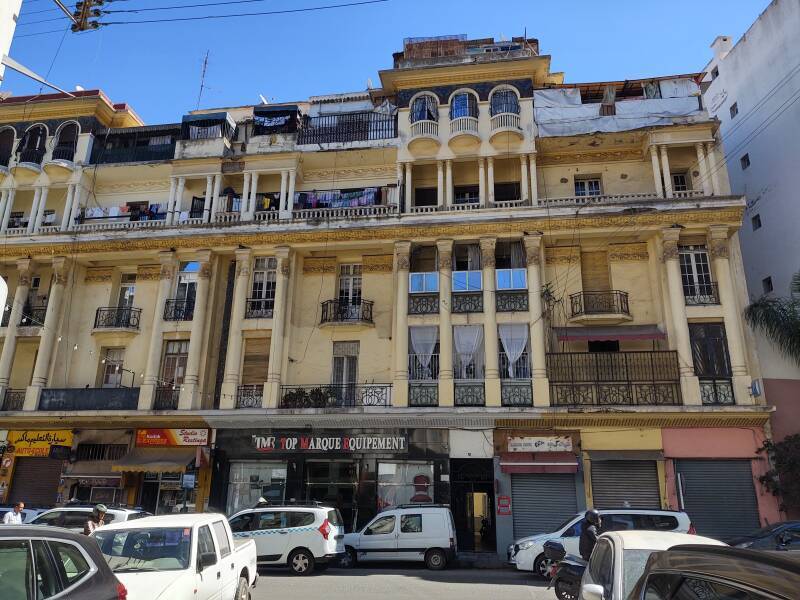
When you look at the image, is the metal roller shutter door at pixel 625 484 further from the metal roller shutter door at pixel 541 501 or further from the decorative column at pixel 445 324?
the decorative column at pixel 445 324

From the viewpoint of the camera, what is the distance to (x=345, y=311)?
22453 millimetres

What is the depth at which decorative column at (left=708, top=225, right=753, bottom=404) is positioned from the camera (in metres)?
18.5

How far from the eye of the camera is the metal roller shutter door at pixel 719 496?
58.6 feet

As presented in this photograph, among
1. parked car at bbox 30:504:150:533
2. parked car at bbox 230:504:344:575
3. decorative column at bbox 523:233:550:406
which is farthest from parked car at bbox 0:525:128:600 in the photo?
decorative column at bbox 523:233:550:406

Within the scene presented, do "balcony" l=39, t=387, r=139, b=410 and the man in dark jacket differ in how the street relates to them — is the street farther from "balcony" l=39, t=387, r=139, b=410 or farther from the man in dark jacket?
"balcony" l=39, t=387, r=139, b=410

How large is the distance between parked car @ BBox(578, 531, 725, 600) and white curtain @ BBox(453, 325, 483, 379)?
1435 centimetres

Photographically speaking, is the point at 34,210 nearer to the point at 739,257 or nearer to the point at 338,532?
the point at 338,532

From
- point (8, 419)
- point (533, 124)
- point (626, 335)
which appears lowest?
point (8, 419)

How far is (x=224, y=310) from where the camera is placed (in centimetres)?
2317

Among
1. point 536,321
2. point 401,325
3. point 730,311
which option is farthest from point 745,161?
point 401,325

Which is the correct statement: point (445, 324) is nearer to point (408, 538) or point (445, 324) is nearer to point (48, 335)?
point (408, 538)

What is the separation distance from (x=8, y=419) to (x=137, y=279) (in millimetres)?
7024

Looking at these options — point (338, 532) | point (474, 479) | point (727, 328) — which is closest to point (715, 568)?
point (338, 532)

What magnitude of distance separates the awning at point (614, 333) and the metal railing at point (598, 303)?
580mm
